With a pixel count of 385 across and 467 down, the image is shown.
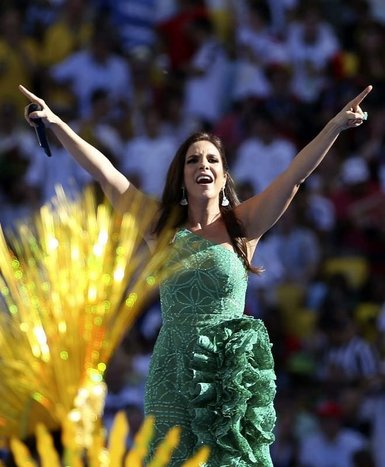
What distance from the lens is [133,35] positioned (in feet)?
42.2

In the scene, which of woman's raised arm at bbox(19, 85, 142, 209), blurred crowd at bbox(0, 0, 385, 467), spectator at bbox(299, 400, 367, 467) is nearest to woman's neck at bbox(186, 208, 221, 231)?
woman's raised arm at bbox(19, 85, 142, 209)

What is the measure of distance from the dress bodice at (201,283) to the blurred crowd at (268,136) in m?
3.08

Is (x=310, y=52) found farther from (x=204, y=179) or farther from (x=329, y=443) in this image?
(x=204, y=179)

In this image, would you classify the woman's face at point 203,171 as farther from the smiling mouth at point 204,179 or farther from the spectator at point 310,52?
the spectator at point 310,52

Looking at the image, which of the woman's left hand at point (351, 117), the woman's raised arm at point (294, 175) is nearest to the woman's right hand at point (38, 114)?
the woman's raised arm at point (294, 175)

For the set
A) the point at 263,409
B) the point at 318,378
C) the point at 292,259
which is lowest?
the point at 263,409

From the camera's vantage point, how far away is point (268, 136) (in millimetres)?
11703

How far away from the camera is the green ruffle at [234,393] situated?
21.6 feet

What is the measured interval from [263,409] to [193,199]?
96 cm

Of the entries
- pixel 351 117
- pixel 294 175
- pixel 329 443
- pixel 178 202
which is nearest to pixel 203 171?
pixel 178 202

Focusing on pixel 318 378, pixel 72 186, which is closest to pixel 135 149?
pixel 72 186

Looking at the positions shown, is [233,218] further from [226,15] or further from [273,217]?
[226,15]

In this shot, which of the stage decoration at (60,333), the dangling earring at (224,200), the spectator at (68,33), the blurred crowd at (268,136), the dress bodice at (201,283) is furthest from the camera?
the spectator at (68,33)

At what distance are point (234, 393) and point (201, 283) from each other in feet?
1.58
